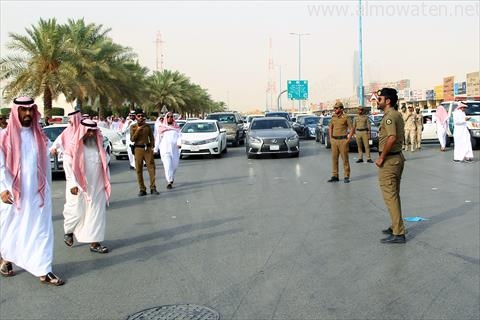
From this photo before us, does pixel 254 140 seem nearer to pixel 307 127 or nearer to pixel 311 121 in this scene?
pixel 307 127

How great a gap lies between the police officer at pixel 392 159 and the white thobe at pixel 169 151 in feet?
22.2

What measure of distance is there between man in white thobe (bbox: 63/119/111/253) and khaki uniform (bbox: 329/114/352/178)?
281 inches

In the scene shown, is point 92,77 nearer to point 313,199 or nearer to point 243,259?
point 313,199

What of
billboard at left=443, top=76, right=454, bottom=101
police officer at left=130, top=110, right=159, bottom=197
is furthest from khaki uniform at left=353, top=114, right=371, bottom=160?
billboard at left=443, top=76, right=454, bottom=101

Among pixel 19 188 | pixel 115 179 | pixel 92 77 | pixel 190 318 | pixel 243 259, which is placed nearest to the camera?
pixel 190 318

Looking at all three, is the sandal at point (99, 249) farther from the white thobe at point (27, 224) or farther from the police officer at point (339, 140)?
the police officer at point (339, 140)

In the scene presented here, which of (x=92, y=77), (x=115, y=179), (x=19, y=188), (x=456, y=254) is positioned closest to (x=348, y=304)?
(x=456, y=254)

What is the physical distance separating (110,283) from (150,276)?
40 cm

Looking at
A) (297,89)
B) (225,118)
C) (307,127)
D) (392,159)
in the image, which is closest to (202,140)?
(225,118)

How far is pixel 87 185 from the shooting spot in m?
6.47

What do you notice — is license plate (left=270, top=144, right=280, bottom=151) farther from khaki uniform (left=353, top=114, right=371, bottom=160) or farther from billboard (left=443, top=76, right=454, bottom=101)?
billboard (left=443, top=76, right=454, bottom=101)

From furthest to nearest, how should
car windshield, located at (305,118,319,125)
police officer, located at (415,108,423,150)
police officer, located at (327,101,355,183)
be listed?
car windshield, located at (305,118,319,125) < police officer, located at (415,108,423,150) < police officer, located at (327,101,355,183)

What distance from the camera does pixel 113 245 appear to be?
686 cm

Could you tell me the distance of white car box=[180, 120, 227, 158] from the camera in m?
20.5
